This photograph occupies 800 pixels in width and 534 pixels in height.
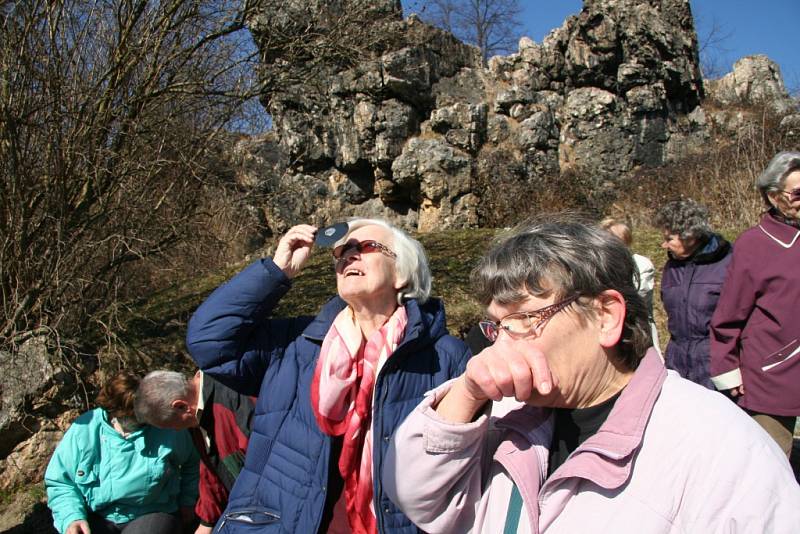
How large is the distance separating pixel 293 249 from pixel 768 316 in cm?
215

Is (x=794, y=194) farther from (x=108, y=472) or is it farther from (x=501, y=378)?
(x=108, y=472)

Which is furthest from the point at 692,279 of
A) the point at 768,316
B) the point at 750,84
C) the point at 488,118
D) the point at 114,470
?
the point at 750,84

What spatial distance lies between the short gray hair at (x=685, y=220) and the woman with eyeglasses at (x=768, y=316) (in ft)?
1.30

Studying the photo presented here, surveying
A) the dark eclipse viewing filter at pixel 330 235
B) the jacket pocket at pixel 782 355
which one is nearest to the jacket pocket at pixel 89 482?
the dark eclipse viewing filter at pixel 330 235

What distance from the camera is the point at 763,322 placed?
2.65m

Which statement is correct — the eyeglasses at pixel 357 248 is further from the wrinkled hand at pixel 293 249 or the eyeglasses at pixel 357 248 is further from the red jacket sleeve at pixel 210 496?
the red jacket sleeve at pixel 210 496

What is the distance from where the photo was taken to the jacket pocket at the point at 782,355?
2.55 m

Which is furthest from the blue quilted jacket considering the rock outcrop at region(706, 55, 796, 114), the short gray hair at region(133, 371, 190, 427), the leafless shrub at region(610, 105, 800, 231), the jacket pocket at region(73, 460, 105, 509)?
the rock outcrop at region(706, 55, 796, 114)

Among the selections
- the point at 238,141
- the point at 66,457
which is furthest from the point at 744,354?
the point at 238,141

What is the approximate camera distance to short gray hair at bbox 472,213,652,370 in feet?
4.35

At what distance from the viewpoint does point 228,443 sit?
2568 millimetres

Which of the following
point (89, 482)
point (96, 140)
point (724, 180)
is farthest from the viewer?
point (724, 180)

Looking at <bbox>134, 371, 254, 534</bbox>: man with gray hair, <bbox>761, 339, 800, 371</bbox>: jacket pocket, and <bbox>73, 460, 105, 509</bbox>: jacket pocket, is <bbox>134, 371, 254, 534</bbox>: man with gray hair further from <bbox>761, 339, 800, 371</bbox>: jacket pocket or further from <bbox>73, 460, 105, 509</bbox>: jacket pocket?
<bbox>761, 339, 800, 371</bbox>: jacket pocket

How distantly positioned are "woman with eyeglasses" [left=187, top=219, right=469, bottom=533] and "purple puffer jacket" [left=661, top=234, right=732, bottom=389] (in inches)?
65.6
